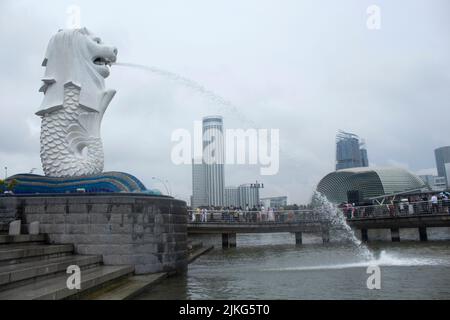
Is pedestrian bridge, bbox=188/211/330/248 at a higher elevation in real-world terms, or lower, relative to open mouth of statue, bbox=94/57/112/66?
lower

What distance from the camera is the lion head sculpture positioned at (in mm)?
14352

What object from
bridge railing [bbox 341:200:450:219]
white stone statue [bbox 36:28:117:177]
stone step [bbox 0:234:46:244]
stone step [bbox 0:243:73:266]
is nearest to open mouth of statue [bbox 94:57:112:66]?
white stone statue [bbox 36:28:117:177]

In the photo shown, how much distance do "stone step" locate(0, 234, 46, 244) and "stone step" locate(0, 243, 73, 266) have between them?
0.45 feet

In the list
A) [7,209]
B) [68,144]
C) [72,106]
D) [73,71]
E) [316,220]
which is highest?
[73,71]

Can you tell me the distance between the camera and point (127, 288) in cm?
802

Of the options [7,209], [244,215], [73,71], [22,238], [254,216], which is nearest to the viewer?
[22,238]

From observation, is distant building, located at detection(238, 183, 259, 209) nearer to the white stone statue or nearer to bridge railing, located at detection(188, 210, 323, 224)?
bridge railing, located at detection(188, 210, 323, 224)

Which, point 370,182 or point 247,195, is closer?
point 247,195

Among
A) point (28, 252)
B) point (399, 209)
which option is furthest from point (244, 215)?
point (28, 252)

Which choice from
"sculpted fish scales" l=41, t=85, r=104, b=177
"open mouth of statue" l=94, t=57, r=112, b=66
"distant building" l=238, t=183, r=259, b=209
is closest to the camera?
"sculpted fish scales" l=41, t=85, r=104, b=177

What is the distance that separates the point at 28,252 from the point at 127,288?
7.18 feet

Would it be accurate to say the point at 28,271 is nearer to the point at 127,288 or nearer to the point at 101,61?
the point at 127,288
